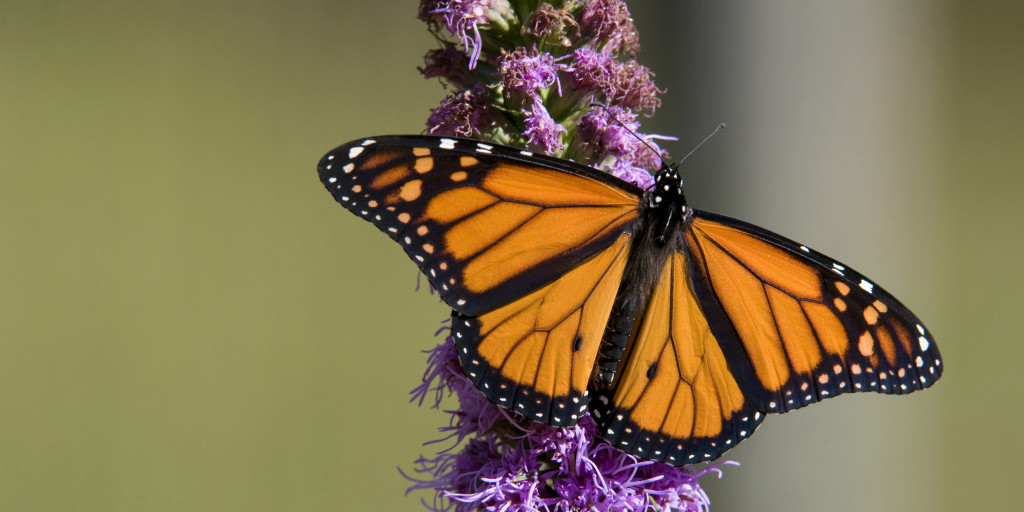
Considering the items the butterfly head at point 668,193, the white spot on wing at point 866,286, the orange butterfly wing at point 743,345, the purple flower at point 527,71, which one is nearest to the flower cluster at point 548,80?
the purple flower at point 527,71

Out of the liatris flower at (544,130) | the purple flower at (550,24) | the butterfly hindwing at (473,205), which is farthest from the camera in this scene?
the purple flower at (550,24)

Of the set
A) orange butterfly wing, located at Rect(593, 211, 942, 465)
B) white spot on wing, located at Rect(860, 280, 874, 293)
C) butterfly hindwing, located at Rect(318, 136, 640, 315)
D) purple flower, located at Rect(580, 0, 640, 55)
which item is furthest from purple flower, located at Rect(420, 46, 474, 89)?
white spot on wing, located at Rect(860, 280, 874, 293)

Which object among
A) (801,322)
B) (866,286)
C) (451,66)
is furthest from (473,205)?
(866,286)

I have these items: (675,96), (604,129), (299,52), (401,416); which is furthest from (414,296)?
(604,129)

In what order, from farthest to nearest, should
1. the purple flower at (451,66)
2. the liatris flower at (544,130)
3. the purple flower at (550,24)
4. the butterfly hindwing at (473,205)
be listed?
the purple flower at (451,66), the purple flower at (550,24), the liatris flower at (544,130), the butterfly hindwing at (473,205)

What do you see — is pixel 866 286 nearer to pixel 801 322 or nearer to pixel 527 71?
pixel 801 322

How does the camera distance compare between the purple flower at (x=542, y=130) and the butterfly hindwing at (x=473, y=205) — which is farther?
the purple flower at (x=542, y=130)

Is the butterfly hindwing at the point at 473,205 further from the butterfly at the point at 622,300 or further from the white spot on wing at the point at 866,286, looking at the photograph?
the white spot on wing at the point at 866,286

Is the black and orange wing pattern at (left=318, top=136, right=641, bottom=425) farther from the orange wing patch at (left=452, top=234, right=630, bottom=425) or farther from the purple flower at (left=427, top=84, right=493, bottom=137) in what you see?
the purple flower at (left=427, top=84, right=493, bottom=137)

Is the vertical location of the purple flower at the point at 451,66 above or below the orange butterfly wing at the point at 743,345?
above

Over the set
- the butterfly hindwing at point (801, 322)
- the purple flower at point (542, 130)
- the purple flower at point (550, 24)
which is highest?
the purple flower at point (550, 24)
